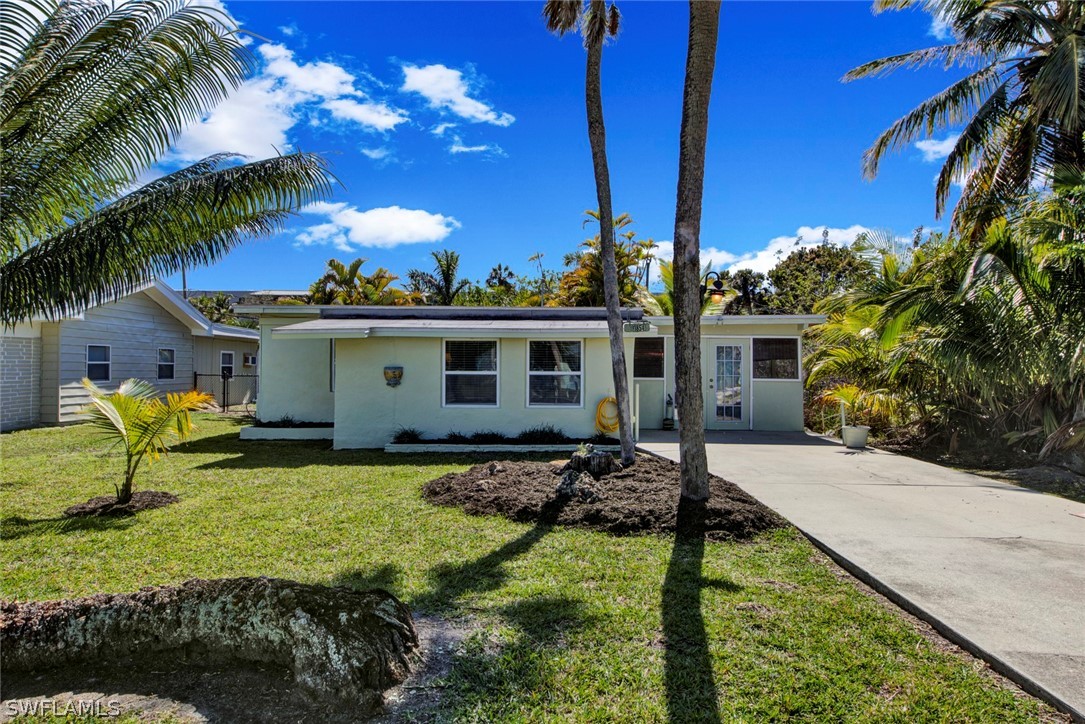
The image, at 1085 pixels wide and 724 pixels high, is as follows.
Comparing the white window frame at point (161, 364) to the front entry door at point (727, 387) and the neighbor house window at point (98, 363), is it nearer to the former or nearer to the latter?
the neighbor house window at point (98, 363)

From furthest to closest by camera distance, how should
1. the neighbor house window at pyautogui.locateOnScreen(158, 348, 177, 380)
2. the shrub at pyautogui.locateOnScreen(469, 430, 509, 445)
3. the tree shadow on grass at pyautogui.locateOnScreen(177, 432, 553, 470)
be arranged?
the neighbor house window at pyautogui.locateOnScreen(158, 348, 177, 380) → the shrub at pyautogui.locateOnScreen(469, 430, 509, 445) → the tree shadow on grass at pyautogui.locateOnScreen(177, 432, 553, 470)

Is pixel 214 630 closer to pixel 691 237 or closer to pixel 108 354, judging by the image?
pixel 691 237

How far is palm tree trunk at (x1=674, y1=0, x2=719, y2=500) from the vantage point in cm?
600

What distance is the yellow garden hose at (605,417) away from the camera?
38.2 feet

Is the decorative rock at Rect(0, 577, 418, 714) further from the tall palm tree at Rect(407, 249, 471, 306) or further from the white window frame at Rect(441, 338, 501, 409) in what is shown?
the tall palm tree at Rect(407, 249, 471, 306)

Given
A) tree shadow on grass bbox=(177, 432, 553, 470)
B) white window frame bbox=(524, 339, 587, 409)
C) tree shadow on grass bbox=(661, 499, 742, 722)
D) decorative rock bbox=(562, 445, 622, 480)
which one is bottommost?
tree shadow on grass bbox=(661, 499, 742, 722)

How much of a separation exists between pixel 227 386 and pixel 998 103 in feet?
79.0

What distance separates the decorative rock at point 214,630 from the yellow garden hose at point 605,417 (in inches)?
Result: 342

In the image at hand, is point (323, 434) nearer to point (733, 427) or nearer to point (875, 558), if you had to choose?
point (733, 427)

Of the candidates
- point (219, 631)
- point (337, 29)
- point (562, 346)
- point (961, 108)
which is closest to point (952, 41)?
point (961, 108)

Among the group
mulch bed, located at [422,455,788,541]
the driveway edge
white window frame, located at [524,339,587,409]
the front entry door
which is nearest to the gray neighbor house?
white window frame, located at [524,339,587,409]

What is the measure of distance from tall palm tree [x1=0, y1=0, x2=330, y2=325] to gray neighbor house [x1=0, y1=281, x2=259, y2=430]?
7.78m

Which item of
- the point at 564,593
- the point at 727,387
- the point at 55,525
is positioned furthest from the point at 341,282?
the point at 564,593

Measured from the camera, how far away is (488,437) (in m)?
11.6
